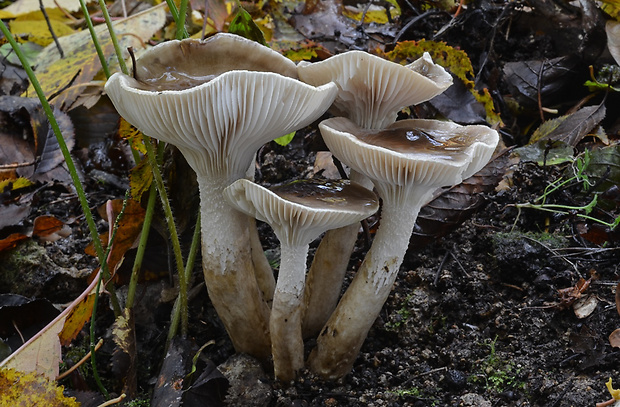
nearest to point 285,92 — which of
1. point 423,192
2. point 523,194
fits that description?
point 423,192

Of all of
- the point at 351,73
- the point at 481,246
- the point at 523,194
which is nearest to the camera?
the point at 351,73

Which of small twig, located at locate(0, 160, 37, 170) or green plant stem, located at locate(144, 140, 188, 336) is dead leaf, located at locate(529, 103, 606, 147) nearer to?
green plant stem, located at locate(144, 140, 188, 336)

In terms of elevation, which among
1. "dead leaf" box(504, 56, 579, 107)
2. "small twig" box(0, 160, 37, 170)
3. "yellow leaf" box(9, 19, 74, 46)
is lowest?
"small twig" box(0, 160, 37, 170)

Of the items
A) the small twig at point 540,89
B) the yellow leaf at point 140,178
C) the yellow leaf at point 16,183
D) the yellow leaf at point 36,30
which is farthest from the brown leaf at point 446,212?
the yellow leaf at point 36,30

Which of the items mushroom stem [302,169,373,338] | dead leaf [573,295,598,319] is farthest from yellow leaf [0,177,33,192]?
dead leaf [573,295,598,319]

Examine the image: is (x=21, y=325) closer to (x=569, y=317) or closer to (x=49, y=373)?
(x=49, y=373)

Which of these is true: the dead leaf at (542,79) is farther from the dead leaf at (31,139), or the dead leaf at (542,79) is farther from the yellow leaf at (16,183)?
the yellow leaf at (16,183)

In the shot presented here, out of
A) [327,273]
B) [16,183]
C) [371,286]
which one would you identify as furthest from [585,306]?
[16,183]
